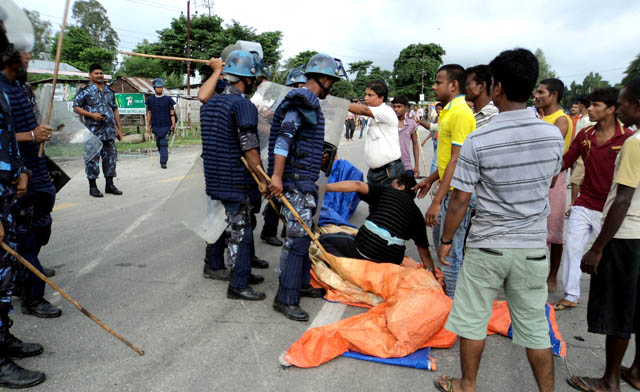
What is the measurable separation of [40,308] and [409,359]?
2.71 m

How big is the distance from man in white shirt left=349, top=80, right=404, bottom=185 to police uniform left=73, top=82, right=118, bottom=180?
4.67m

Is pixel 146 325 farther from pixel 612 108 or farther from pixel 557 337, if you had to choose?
pixel 612 108

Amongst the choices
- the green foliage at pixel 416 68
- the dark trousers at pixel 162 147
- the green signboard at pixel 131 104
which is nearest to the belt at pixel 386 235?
the dark trousers at pixel 162 147

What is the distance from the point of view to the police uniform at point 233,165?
3076 mm

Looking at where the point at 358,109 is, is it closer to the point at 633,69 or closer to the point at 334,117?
the point at 334,117

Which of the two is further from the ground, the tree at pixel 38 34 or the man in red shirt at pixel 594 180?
the tree at pixel 38 34

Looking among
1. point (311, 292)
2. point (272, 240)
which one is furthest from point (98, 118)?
point (311, 292)

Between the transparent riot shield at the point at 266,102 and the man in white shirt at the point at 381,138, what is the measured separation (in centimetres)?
107

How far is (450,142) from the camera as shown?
10.8ft

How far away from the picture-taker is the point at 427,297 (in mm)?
2795

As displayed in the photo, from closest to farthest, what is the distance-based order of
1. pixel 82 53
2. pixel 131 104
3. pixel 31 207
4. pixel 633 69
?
1. pixel 31 207
2. pixel 131 104
3. pixel 82 53
4. pixel 633 69

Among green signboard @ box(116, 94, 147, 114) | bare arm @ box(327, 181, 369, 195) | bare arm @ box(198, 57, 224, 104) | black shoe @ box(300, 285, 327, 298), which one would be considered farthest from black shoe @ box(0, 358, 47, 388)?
green signboard @ box(116, 94, 147, 114)

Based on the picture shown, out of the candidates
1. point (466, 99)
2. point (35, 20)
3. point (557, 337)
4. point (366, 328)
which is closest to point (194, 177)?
point (35, 20)

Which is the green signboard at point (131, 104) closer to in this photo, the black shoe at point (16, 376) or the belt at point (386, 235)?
the belt at point (386, 235)
